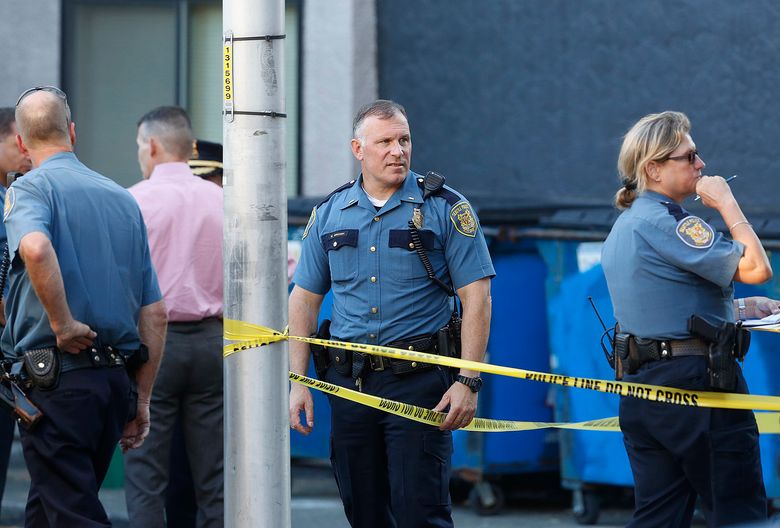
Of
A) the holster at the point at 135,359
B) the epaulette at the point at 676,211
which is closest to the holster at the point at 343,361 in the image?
the holster at the point at 135,359

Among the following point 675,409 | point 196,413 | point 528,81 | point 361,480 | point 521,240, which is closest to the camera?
point 675,409

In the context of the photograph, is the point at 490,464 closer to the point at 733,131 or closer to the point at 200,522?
the point at 200,522

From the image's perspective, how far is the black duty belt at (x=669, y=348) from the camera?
458 cm

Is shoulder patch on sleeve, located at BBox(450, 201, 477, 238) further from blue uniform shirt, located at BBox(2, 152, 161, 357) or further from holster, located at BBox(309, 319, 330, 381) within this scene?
blue uniform shirt, located at BBox(2, 152, 161, 357)

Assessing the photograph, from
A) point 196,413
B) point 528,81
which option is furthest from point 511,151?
point 196,413

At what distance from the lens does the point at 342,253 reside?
5.11 m

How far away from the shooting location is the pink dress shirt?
623cm

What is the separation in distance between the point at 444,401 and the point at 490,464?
2.95m

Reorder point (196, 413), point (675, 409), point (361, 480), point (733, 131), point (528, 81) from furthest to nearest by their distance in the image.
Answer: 1. point (528, 81)
2. point (733, 131)
3. point (196, 413)
4. point (361, 480)
5. point (675, 409)

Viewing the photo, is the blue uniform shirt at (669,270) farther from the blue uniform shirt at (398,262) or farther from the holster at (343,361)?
the holster at (343,361)

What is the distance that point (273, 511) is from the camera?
468cm

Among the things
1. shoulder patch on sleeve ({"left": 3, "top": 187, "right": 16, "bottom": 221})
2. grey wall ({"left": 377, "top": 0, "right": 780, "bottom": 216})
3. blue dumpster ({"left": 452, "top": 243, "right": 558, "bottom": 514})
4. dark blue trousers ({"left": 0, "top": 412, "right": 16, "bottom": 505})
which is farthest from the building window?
shoulder patch on sleeve ({"left": 3, "top": 187, "right": 16, "bottom": 221})

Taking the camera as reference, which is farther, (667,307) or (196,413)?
(196,413)

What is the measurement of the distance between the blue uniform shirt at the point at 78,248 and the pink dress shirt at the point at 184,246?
114 cm
